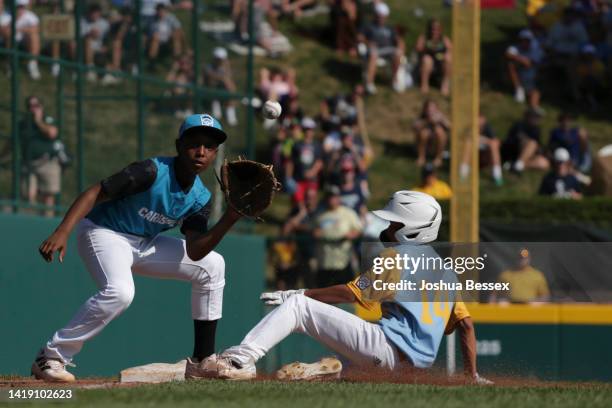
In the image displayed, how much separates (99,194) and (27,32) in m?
3.94

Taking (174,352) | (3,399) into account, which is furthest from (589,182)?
(3,399)

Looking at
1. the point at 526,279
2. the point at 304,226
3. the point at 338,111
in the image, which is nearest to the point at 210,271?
the point at 526,279

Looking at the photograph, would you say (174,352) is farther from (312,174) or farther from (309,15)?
(309,15)

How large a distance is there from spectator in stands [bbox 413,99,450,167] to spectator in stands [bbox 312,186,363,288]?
444 cm

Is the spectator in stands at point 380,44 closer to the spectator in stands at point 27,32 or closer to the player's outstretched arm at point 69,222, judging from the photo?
the spectator in stands at point 27,32

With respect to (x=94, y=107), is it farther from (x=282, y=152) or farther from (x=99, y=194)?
(x=282, y=152)

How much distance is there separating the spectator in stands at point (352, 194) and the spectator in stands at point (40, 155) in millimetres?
6159

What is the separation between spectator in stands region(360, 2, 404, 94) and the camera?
2362cm

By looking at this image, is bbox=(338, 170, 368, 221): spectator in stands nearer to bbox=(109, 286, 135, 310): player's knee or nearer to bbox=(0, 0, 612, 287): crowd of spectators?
→ bbox=(0, 0, 612, 287): crowd of spectators

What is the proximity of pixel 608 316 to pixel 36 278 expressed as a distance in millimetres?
6110

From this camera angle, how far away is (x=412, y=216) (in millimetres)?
7977

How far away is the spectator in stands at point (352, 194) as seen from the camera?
17.2 m

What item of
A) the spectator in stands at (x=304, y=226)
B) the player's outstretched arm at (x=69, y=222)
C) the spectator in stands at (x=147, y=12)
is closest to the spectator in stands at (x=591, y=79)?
the spectator in stands at (x=304, y=226)

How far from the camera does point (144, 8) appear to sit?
1305 cm
